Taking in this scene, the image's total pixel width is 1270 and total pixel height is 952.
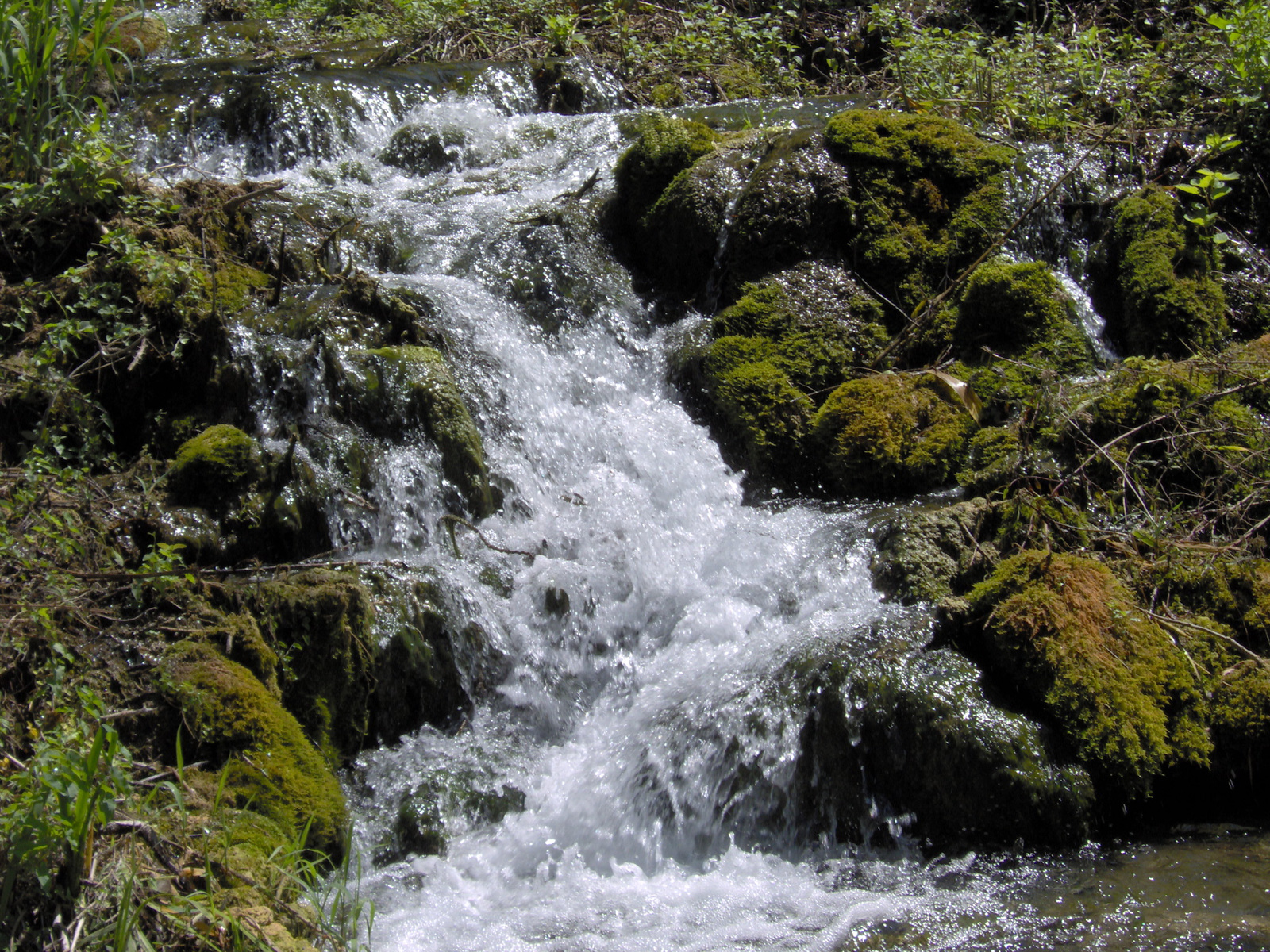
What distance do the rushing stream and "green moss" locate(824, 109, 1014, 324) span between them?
1.55 meters

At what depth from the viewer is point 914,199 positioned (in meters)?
6.84

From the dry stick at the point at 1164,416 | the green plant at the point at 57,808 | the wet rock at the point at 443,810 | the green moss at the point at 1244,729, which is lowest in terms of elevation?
the wet rock at the point at 443,810

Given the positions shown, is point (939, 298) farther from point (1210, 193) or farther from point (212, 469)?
point (212, 469)

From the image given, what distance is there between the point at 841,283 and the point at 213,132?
5588 mm

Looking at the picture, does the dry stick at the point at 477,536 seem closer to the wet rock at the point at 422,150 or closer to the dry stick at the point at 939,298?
the dry stick at the point at 939,298

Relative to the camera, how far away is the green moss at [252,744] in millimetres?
3281

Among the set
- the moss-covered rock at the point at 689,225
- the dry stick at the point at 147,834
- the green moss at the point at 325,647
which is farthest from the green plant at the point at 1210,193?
the dry stick at the point at 147,834

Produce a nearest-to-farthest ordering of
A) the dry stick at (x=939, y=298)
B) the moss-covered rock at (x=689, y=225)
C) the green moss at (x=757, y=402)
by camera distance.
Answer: the green moss at (x=757, y=402), the dry stick at (x=939, y=298), the moss-covered rock at (x=689, y=225)

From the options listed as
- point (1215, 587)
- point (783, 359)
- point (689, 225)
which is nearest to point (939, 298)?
point (783, 359)

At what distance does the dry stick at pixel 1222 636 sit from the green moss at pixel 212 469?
4.22 metres

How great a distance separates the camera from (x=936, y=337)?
6.27m

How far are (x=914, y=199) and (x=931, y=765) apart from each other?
467 centimetres

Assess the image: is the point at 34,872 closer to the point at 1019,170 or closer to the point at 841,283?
the point at 841,283

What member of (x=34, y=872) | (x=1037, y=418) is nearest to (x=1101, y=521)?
(x=1037, y=418)
